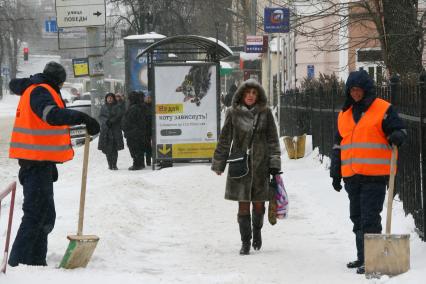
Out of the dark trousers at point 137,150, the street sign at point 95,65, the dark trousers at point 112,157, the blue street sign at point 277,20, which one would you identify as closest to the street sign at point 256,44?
the street sign at point 95,65

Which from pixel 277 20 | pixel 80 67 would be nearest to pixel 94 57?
pixel 80 67

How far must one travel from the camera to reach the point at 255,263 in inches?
320

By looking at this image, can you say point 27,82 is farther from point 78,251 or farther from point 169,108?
point 169,108

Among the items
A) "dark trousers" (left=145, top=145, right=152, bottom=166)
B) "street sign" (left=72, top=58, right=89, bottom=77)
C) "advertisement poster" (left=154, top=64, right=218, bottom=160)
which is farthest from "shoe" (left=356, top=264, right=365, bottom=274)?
"street sign" (left=72, top=58, right=89, bottom=77)

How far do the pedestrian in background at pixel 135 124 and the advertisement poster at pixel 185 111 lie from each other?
1.09 meters

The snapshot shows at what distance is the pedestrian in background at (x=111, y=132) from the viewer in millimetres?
19484

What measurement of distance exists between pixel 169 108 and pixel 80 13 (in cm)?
584

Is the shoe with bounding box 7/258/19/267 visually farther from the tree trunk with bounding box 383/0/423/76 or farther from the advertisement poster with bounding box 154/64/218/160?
the advertisement poster with bounding box 154/64/218/160

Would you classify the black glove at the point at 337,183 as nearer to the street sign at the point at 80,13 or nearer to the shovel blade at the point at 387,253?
the shovel blade at the point at 387,253

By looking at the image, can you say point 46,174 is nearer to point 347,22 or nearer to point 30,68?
point 347,22

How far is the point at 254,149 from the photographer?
28.3 ft

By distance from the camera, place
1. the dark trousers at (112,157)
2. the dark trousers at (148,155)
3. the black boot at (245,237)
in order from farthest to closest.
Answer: the dark trousers at (148,155)
the dark trousers at (112,157)
the black boot at (245,237)

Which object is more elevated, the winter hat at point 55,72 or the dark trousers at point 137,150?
the winter hat at point 55,72

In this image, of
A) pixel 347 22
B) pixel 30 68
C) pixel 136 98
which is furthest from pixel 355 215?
pixel 30 68
